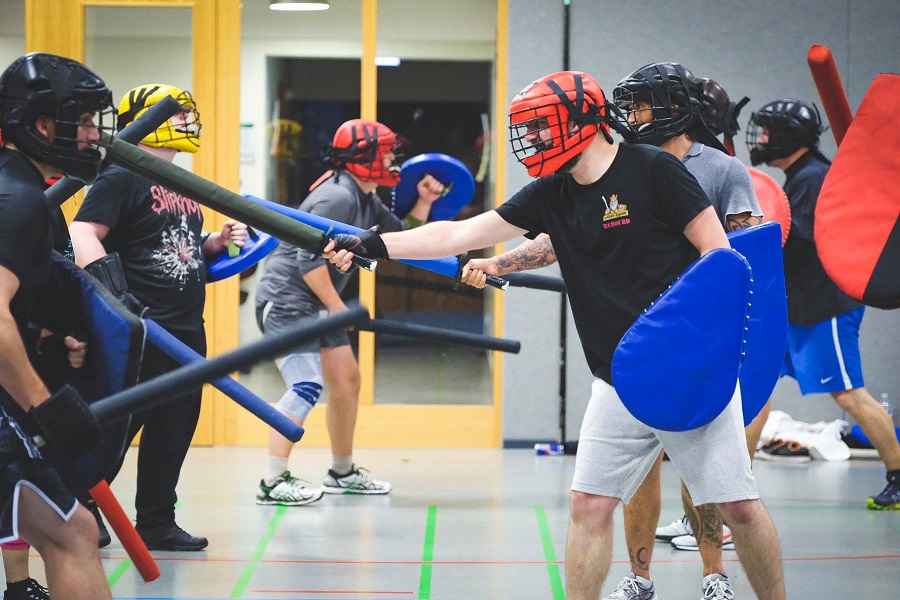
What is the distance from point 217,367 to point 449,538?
2662 millimetres

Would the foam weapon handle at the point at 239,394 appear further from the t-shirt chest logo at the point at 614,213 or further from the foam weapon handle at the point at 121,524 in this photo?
the t-shirt chest logo at the point at 614,213

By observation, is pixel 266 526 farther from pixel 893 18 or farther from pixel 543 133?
pixel 893 18

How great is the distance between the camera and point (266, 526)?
4.97m

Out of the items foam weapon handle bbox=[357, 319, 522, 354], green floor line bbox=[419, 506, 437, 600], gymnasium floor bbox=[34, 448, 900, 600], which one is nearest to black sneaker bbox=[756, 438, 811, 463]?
gymnasium floor bbox=[34, 448, 900, 600]

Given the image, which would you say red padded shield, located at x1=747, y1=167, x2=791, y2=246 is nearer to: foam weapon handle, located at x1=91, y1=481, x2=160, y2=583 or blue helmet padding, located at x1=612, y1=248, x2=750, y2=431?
blue helmet padding, located at x1=612, y1=248, x2=750, y2=431

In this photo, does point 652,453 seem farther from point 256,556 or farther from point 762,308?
point 256,556

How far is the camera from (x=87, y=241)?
4121 mm

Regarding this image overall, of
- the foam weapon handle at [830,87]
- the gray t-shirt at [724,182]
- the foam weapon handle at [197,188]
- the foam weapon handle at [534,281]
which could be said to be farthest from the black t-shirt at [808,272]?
the foam weapon handle at [197,188]

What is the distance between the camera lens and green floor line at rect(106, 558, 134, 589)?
4.04m

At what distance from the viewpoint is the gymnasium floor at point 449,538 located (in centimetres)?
401

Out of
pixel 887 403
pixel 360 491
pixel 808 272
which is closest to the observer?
pixel 808 272

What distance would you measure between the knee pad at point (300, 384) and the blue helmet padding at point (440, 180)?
3.61 feet

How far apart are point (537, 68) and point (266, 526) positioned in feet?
11.8

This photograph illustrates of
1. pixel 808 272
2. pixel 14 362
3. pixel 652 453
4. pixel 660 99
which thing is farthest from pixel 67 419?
pixel 808 272
